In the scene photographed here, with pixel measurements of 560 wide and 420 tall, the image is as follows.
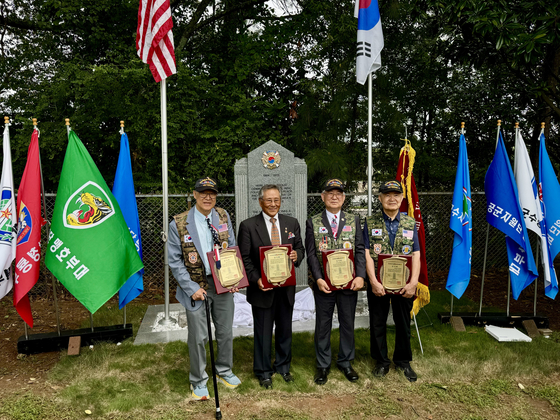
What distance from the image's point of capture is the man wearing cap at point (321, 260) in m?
3.83

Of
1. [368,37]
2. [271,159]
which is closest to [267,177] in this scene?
[271,159]

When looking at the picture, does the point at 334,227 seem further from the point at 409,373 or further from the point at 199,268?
the point at 409,373

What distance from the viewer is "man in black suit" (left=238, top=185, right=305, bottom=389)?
3727 mm

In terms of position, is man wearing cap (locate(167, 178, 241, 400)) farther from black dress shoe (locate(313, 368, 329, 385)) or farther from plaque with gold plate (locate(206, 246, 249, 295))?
black dress shoe (locate(313, 368, 329, 385))

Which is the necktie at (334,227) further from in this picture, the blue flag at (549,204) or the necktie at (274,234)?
the blue flag at (549,204)

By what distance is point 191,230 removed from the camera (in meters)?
3.57

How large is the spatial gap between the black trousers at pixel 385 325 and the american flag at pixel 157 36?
11.3 feet

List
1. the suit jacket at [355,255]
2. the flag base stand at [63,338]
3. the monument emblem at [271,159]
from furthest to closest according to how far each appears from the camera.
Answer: the monument emblem at [271,159], the flag base stand at [63,338], the suit jacket at [355,255]

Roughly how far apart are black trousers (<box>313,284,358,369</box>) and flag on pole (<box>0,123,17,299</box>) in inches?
123

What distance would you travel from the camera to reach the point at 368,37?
5414mm

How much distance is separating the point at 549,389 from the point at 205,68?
28.4ft

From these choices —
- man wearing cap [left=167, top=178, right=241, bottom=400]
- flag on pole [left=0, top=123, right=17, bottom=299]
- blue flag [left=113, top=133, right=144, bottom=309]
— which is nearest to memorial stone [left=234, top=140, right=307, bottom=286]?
blue flag [left=113, top=133, right=144, bottom=309]

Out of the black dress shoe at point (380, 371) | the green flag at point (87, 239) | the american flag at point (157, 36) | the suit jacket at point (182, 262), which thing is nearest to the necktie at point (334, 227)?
the suit jacket at point (182, 262)

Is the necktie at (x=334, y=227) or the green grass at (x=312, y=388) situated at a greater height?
the necktie at (x=334, y=227)
